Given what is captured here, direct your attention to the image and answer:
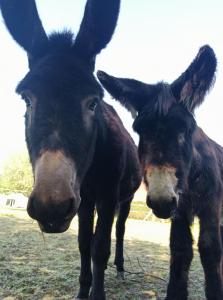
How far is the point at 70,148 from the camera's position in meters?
2.83

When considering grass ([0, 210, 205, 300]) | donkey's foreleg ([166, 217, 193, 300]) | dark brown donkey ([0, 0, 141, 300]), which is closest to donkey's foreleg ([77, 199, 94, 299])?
dark brown donkey ([0, 0, 141, 300])

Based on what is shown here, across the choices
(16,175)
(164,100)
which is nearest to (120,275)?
(164,100)

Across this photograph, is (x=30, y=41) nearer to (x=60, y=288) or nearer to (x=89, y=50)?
(x=89, y=50)

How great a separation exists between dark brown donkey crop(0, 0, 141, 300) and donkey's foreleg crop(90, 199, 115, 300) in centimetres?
1

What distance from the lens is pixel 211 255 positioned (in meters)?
3.78

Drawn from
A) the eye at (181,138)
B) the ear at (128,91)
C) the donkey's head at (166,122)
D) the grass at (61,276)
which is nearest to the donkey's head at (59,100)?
the ear at (128,91)

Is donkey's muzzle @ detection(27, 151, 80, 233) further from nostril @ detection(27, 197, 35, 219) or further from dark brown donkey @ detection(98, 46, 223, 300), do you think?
dark brown donkey @ detection(98, 46, 223, 300)

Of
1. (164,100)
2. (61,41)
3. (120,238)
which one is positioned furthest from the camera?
(120,238)

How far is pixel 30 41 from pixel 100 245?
7.72 feet

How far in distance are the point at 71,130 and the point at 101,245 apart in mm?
1643

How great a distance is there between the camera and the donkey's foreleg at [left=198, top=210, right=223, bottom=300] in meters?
3.73

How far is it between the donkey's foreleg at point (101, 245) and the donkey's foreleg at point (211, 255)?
1003mm

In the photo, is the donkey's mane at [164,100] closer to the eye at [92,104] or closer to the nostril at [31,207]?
the eye at [92,104]

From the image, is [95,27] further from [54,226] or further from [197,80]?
[54,226]
